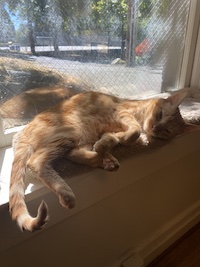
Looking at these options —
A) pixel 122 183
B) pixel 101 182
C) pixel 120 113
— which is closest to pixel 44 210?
pixel 101 182

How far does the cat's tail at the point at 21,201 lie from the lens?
49 centimetres

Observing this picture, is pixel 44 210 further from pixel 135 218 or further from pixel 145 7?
pixel 145 7

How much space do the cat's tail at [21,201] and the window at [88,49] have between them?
21 cm

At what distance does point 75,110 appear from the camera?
818 mm

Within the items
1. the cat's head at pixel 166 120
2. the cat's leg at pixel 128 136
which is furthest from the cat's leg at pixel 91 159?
the cat's head at pixel 166 120

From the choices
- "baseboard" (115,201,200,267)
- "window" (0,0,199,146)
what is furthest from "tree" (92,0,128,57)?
"baseboard" (115,201,200,267)

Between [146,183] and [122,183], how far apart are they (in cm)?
19

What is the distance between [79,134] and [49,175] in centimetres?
18

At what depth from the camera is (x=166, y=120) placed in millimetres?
904

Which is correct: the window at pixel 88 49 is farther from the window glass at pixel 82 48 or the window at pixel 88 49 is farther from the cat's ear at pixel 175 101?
the cat's ear at pixel 175 101

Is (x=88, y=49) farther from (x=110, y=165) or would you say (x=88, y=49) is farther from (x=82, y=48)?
Answer: (x=110, y=165)

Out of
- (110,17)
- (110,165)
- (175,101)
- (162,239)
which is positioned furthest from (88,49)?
(162,239)

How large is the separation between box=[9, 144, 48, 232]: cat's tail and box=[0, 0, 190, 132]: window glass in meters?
0.25

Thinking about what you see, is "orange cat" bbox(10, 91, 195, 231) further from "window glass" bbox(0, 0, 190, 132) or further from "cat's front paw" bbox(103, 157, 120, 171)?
"window glass" bbox(0, 0, 190, 132)
